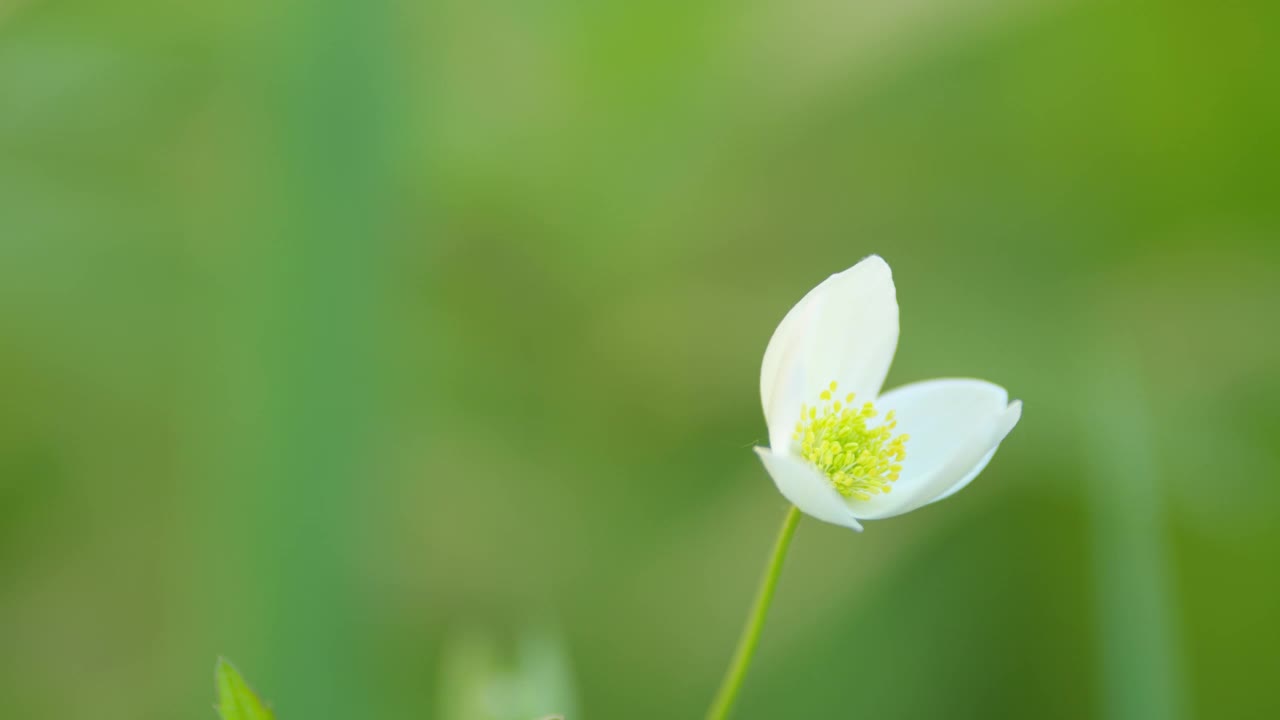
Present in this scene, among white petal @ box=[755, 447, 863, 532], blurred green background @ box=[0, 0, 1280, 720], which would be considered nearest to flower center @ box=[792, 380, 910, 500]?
white petal @ box=[755, 447, 863, 532]

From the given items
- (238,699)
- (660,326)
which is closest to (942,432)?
(238,699)

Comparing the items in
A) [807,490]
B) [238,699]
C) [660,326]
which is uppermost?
[660,326]

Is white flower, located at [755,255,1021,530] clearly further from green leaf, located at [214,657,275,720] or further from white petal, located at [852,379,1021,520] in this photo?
green leaf, located at [214,657,275,720]

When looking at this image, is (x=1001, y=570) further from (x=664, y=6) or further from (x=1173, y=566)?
(x=664, y=6)

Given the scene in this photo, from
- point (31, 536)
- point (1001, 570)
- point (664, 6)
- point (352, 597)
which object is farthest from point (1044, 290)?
point (31, 536)

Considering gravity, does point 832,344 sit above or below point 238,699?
above

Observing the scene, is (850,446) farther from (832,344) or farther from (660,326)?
(660,326)

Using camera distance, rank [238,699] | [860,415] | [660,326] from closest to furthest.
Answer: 1. [238,699]
2. [860,415]
3. [660,326]

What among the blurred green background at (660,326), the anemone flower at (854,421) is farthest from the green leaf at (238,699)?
the blurred green background at (660,326)
